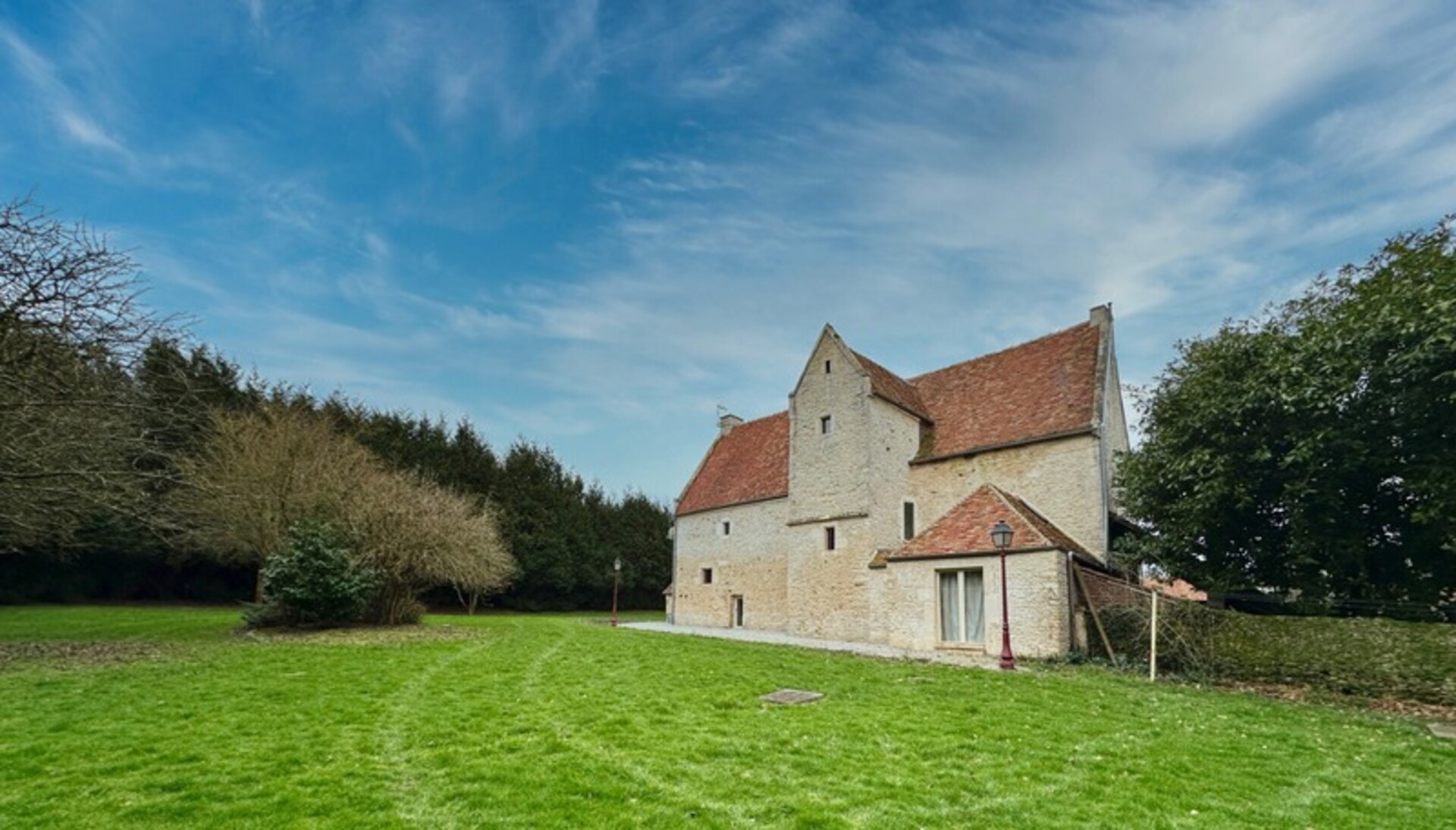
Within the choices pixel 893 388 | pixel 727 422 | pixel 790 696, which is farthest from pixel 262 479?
pixel 790 696

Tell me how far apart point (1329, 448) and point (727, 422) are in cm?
2363

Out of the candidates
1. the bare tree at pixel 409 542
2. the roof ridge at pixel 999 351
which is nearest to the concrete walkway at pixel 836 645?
the bare tree at pixel 409 542

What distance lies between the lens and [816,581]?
2369cm

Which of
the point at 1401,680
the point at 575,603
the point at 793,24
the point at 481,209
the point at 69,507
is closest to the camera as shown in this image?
the point at 1401,680

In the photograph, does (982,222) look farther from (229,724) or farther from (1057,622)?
(229,724)

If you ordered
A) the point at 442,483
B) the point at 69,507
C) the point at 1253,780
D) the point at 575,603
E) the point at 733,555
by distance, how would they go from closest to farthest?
the point at 1253,780
the point at 69,507
the point at 733,555
the point at 442,483
the point at 575,603

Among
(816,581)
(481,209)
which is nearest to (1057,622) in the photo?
(816,581)

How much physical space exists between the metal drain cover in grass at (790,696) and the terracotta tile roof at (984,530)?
8.99 meters

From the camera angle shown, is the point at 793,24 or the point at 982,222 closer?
the point at 793,24

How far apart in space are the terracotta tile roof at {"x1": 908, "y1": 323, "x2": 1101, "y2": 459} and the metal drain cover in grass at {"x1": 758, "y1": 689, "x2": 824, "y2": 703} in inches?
495

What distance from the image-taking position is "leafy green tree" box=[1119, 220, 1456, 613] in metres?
13.0

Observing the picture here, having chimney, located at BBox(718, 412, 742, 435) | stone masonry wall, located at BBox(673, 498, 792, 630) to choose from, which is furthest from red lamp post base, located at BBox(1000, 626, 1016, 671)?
chimney, located at BBox(718, 412, 742, 435)

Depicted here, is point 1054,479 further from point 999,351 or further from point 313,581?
point 313,581

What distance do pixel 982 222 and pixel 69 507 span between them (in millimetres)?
21644
